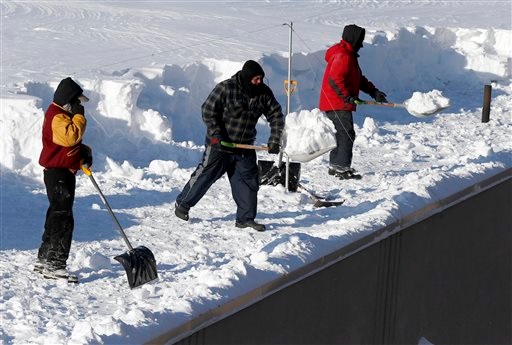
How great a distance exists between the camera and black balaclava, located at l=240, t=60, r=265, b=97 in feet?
31.6

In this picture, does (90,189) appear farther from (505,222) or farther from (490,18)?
(490,18)

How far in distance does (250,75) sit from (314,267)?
1975 mm

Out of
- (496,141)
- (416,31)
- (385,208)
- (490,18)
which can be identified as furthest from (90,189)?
(490,18)

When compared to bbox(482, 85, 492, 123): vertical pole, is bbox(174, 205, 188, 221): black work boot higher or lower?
higher

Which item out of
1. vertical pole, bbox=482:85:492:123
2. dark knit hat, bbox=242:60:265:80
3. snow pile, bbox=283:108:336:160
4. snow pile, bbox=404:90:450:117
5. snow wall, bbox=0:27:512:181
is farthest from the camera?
vertical pole, bbox=482:85:492:123

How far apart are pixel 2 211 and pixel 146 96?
368 centimetres

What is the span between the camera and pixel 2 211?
1012cm

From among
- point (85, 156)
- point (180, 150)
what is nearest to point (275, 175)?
point (180, 150)

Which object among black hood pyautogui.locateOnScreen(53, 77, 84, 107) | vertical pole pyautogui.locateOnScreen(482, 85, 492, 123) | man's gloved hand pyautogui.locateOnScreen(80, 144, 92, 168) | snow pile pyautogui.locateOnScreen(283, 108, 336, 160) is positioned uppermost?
black hood pyautogui.locateOnScreen(53, 77, 84, 107)

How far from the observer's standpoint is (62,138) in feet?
27.0

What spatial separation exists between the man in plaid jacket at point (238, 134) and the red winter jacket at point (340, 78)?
1954mm

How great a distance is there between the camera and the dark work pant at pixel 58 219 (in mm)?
8398

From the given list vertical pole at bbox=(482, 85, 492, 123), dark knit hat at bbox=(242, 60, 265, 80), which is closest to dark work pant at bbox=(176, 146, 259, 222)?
dark knit hat at bbox=(242, 60, 265, 80)

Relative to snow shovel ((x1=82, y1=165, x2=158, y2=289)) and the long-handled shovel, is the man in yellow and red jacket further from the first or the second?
the long-handled shovel
